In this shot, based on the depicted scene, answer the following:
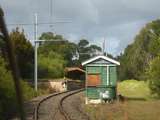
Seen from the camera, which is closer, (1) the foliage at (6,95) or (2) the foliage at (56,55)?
(1) the foliage at (6,95)

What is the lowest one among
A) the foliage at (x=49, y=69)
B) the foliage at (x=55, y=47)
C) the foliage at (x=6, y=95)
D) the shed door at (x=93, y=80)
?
the foliage at (x=6, y=95)

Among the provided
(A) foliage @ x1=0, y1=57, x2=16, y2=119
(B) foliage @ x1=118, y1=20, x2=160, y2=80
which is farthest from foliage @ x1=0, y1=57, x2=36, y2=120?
(B) foliage @ x1=118, y1=20, x2=160, y2=80

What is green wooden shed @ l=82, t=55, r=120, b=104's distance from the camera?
127ft

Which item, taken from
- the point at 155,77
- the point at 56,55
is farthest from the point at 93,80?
the point at 56,55

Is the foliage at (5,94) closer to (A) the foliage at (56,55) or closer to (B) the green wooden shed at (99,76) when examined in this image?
(B) the green wooden shed at (99,76)

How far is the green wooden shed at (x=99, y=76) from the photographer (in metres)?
38.8

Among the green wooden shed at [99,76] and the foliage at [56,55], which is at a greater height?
the foliage at [56,55]

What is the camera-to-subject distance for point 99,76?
129 ft

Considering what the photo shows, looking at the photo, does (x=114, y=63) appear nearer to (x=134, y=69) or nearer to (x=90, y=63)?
(x=90, y=63)

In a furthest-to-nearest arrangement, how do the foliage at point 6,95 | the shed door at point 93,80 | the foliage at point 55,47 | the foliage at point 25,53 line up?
the foliage at point 55,47, the foliage at point 25,53, the shed door at point 93,80, the foliage at point 6,95

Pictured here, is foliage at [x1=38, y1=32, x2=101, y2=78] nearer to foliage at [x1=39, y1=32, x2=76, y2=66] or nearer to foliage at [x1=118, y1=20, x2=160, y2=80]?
foliage at [x1=39, y1=32, x2=76, y2=66]

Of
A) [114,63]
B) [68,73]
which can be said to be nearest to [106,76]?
[114,63]

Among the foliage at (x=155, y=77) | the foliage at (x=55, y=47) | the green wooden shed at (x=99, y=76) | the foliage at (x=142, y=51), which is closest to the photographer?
the green wooden shed at (x=99, y=76)

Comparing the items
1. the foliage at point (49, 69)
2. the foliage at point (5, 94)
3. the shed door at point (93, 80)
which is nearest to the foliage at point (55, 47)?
the foliage at point (49, 69)
